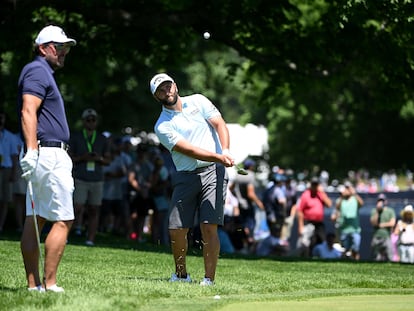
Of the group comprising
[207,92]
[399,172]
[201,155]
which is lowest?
[201,155]

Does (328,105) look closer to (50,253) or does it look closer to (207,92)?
(207,92)

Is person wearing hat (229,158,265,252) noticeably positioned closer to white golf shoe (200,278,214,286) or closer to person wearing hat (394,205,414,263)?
person wearing hat (394,205,414,263)

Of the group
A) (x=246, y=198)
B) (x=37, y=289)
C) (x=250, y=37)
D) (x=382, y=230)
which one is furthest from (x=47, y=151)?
(x=382, y=230)

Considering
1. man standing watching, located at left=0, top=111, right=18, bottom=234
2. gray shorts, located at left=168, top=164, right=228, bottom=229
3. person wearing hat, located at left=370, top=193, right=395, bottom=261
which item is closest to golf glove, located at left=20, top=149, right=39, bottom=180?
gray shorts, located at left=168, top=164, right=228, bottom=229

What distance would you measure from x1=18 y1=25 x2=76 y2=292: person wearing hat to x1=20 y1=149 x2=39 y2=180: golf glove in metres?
0.09

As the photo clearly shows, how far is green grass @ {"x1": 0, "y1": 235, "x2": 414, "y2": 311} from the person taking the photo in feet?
29.0

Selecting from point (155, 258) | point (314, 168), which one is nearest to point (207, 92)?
point (314, 168)

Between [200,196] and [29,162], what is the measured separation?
2808 millimetres

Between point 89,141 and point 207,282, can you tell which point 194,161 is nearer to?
point 207,282

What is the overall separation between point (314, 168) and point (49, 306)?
151 feet

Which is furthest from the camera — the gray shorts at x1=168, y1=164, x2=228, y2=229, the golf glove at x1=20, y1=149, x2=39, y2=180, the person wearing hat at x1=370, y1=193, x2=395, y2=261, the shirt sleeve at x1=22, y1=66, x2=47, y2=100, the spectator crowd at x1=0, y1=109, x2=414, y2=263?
the person wearing hat at x1=370, y1=193, x2=395, y2=261

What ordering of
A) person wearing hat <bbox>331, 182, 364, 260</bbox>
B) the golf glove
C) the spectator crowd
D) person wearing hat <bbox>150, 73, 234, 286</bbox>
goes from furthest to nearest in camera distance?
person wearing hat <bbox>331, 182, 364, 260</bbox> → the spectator crowd → person wearing hat <bbox>150, 73, 234, 286</bbox> → the golf glove

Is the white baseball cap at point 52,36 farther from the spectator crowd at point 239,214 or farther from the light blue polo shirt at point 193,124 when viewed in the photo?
the spectator crowd at point 239,214

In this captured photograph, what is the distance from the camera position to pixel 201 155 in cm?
1066
